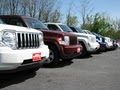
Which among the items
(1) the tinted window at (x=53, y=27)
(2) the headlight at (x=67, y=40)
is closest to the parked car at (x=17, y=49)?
(2) the headlight at (x=67, y=40)

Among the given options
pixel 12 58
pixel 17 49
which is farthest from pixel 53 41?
pixel 12 58

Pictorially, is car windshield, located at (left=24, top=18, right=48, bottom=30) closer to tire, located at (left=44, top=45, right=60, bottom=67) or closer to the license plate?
tire, located at (left=44, top=45, right=60, bottom=67)

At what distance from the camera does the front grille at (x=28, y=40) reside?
6488mm

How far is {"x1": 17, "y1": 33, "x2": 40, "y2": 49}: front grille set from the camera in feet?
21.3

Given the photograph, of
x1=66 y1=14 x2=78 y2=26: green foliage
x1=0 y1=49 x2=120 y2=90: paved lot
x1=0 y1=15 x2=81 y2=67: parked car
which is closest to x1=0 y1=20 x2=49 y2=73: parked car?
x1=0 y1=49 x2=120 y2=90: paved lot

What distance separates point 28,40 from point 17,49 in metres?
0.54

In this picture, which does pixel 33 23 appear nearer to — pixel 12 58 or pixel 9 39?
pixel 9 39

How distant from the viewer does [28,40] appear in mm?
6805

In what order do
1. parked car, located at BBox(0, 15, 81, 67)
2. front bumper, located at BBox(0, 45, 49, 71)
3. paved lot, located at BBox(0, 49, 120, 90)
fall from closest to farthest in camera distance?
front bumper, located at BBox(0, 45, 49, 71) < paved lot, located at BBox(0, 49, 120, 90) < parked car, located at BBox(0, 15, 81, 67)

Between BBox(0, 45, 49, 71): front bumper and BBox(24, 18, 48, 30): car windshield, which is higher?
BBox(24, 18, 48, 30): car windshield

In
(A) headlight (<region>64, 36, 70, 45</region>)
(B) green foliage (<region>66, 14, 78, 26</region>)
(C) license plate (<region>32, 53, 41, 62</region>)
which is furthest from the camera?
(B) green foliage (<region>66, 14, 78, 26</region>)

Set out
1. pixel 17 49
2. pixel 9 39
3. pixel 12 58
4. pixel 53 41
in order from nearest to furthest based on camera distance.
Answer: pixel 12 58 < pixel 9 39 < pixel 17 49 < pixel 53 41

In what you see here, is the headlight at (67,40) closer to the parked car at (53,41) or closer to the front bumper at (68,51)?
the parked car at (53,41)

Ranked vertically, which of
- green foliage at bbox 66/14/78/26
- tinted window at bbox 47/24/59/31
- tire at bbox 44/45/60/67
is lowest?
tire at bbox 44/45/60/67
